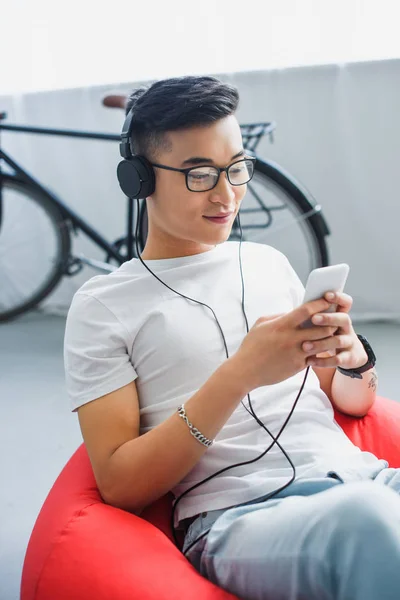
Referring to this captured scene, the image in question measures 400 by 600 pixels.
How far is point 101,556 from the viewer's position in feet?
2.79

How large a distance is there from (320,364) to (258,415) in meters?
0.14

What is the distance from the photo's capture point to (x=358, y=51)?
224cm

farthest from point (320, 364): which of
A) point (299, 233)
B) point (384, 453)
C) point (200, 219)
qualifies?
point (299, 233)

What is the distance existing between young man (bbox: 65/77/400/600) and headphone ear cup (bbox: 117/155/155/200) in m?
0.02

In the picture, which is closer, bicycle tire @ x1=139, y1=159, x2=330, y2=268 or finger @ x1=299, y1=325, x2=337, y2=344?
finger @ x1=299, y1=325, x2=337, y2=344

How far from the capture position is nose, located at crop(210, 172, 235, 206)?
914 millimetres

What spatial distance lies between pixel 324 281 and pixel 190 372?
255mm

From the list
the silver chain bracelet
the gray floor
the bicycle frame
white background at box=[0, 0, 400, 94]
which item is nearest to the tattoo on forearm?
the silver chain bracelet

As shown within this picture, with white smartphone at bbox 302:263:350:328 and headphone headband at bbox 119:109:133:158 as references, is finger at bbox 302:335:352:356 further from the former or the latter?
headphone headband at bbox 119:109:133:158

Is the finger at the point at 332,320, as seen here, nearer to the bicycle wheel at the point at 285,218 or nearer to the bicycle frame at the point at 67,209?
the bicycle wheel at the point at 285,218

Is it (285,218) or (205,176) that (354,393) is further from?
(285,218)

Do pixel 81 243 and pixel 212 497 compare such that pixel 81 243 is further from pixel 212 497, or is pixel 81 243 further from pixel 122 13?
pixel 212 497

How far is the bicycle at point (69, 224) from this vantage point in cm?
212

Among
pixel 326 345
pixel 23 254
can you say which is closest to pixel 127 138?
pixel 326 345
